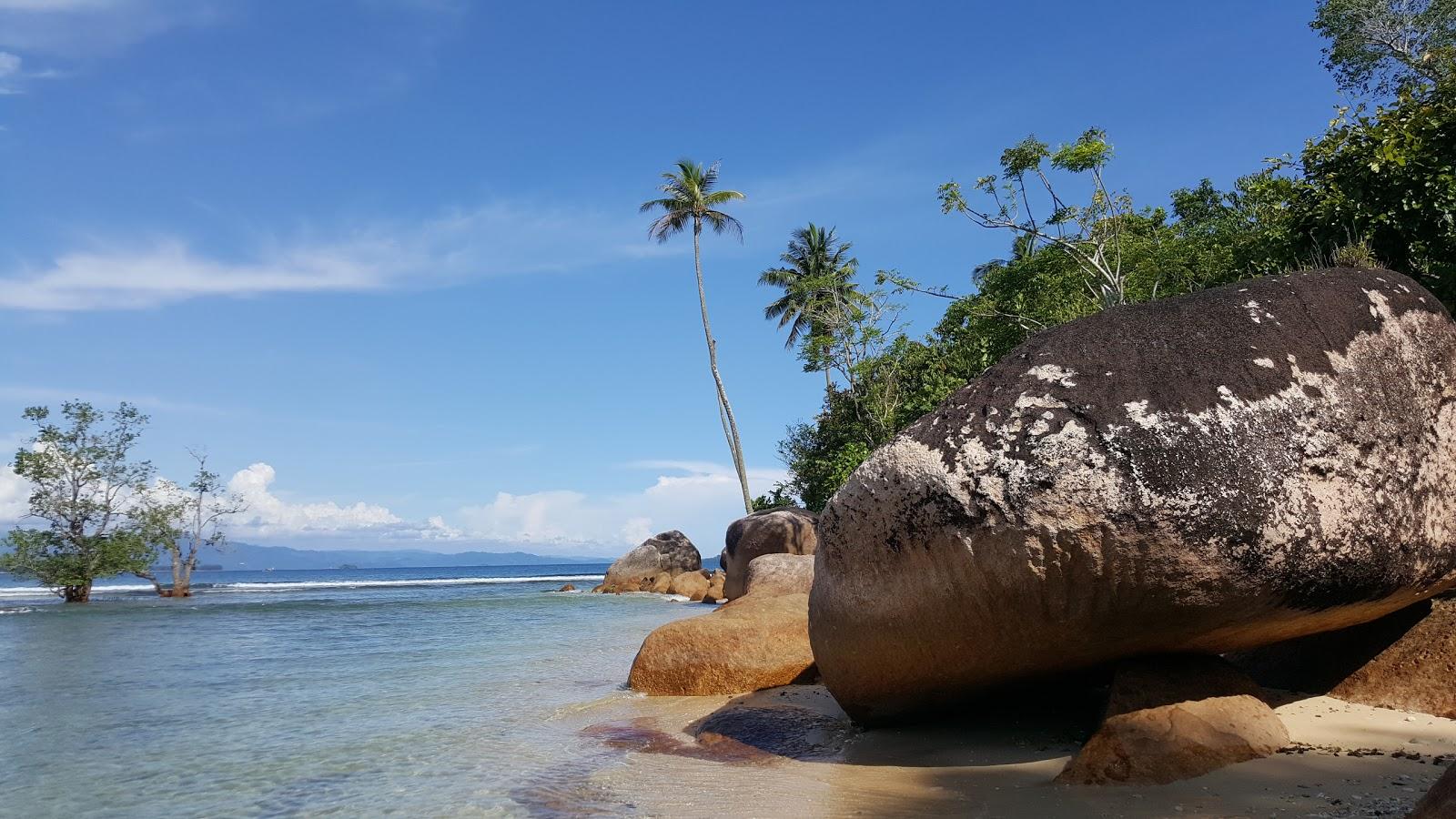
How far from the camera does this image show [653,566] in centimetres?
3569

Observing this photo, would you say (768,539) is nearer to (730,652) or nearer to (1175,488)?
(730,652)

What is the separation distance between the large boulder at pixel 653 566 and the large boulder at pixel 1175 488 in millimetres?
30179

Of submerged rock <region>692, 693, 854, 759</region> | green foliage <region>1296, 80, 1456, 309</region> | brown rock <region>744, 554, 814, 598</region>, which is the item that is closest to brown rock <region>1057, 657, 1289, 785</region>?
submerged rock <region>692, 693, 854, 759</region>

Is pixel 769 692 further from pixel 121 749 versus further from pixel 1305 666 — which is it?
pixel 121 749

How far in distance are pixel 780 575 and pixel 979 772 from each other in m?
9.91

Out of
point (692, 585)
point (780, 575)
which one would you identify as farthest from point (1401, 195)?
point (692, 585)

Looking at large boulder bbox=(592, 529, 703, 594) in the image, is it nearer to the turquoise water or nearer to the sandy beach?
the turquoise water

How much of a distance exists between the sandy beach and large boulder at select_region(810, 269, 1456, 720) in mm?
530

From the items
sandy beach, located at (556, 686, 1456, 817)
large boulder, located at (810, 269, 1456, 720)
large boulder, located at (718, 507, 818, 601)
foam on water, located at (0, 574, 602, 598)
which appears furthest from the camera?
foam on water, located at (0, 574, 602, 598)

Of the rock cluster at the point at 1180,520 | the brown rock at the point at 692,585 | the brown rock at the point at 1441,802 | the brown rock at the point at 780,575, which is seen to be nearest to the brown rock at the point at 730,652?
the rock cluster at the point at 1180,520

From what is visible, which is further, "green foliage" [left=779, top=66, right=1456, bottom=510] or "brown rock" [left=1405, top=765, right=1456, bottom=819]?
"green foliage" [left=779, top=66, right=1456, bottom=510]

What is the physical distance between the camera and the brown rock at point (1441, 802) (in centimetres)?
273

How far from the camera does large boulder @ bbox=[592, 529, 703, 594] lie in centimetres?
3522

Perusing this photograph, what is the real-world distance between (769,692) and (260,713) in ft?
17.2
